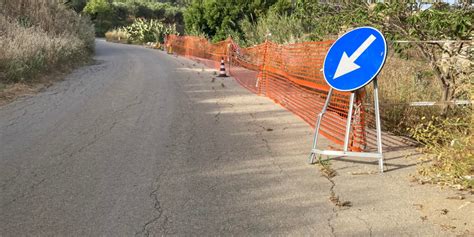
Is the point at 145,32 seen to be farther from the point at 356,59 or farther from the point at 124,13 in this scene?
the point at 356,59

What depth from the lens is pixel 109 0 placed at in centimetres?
7619

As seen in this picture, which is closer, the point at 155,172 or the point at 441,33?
the point at 155,172

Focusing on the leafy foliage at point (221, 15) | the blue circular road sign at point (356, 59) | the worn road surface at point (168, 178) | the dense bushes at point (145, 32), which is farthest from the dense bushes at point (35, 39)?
the dense bushes at point (145, 32)

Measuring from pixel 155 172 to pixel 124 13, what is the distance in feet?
244

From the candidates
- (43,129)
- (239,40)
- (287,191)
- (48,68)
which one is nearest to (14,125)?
(43,129)

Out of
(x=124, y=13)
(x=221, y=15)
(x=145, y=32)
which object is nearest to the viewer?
(x=221, y=15)

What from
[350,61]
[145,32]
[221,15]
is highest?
[221,15]

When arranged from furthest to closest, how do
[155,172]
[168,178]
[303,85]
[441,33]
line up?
[303,85], [441,33], [155,172], [168,178]

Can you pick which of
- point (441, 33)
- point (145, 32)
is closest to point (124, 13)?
point (145, 32)

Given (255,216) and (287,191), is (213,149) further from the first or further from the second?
(255,216)

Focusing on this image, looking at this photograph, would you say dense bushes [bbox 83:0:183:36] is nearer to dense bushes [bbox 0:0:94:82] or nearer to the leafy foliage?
the leafy foliage

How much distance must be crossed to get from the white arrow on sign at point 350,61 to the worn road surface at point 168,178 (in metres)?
1.23

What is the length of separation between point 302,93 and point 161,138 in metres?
3.66

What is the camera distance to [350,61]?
206 inches
